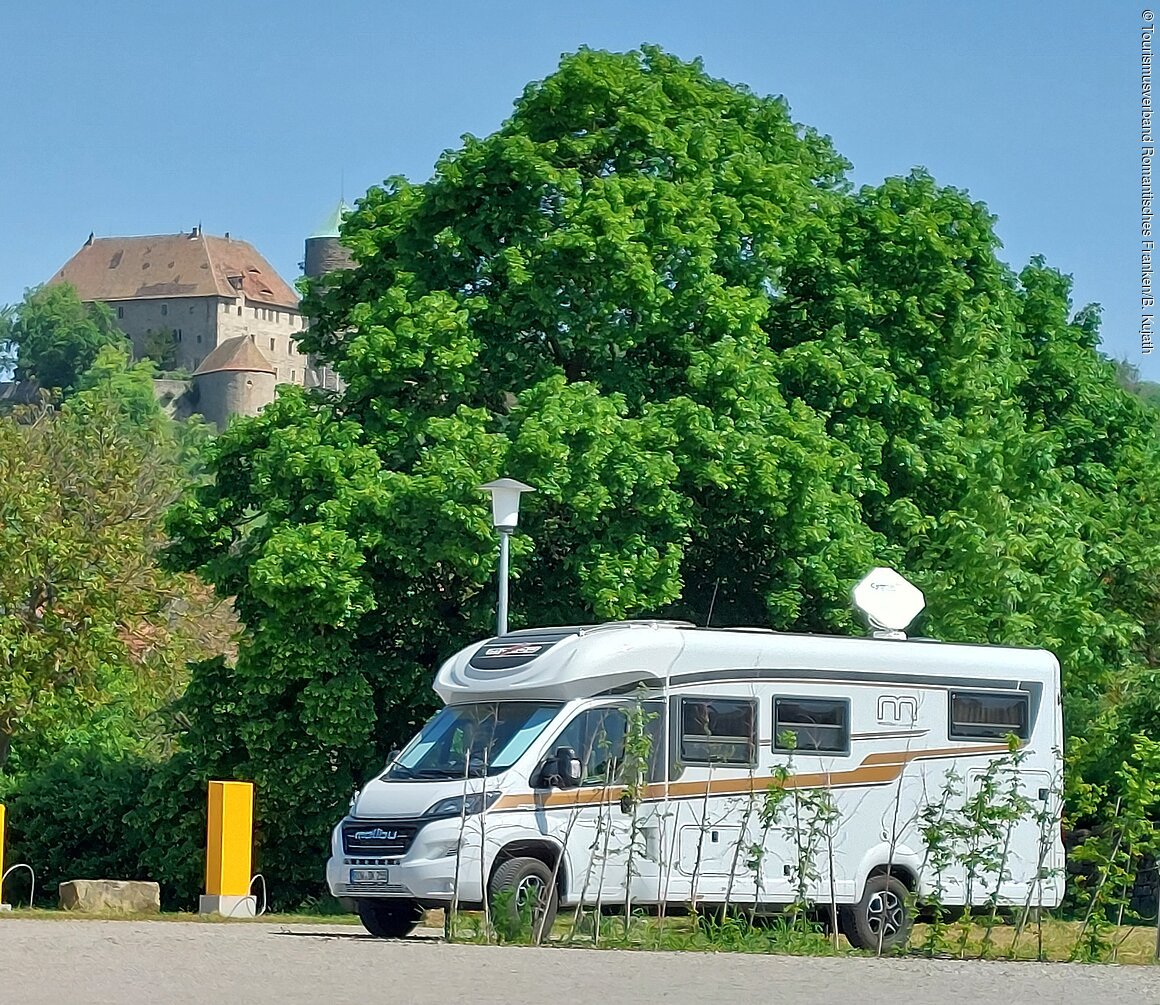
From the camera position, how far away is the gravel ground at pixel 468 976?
11.2 m

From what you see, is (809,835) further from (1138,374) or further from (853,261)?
(1138,374)

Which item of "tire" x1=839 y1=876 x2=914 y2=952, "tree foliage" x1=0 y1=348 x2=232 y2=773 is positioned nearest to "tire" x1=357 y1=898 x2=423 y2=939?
"tire" x1=839 y1=876 x2=914 y2=952

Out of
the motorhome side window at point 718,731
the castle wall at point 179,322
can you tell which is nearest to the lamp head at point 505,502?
the motorhome side window at point 718,731

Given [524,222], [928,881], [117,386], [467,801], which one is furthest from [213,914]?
[117,386]

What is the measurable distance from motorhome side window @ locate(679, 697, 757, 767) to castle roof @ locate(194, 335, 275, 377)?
152558mm

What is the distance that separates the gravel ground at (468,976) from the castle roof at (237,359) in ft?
510

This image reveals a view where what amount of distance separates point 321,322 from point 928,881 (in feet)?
48.7

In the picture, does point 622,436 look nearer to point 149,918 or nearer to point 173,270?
point 149,918

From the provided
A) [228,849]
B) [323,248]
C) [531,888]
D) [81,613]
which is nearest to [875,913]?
[531,888]

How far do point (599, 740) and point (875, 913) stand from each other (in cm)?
326

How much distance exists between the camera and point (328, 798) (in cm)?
2797

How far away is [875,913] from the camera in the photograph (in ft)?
62.5

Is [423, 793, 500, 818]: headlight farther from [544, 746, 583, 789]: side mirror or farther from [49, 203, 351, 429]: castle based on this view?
[49, 203, 351, 429]: castle

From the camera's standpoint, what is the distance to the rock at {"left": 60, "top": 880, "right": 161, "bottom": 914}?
22734 mm
